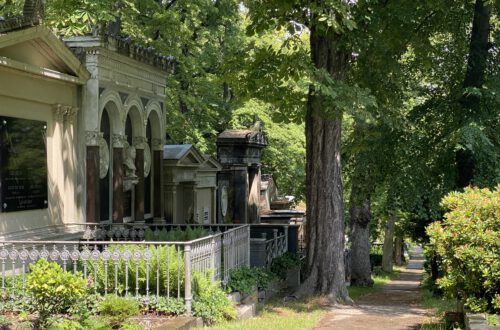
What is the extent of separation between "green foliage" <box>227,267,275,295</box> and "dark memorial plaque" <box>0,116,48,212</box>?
4349mm

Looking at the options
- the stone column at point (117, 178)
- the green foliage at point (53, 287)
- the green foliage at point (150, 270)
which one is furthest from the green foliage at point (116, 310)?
the stone column at point (117, 178)

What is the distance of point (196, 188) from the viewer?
22.3 meters

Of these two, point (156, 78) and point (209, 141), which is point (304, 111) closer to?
point (156, 78)

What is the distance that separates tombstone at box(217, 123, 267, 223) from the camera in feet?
83.3

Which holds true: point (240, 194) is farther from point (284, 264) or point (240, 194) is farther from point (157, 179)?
point (284, 264)

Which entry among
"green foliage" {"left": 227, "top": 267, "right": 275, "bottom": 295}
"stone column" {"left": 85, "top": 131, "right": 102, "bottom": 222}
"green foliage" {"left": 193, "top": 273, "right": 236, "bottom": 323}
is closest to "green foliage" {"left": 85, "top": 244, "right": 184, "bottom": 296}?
"green foliage" {"left": 193, "top": 273, "right": 236, "bottom": 323}

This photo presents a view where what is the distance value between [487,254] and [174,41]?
20310 millimetres

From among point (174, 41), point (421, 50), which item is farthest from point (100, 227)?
point (174, 41)

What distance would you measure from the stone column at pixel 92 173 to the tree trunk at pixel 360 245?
1092 cm

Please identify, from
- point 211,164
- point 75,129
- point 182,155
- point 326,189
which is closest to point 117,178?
point 75,129

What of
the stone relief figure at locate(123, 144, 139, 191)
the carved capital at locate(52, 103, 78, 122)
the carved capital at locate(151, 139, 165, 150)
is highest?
the carved capital at locate(52, 103, 78, 122)

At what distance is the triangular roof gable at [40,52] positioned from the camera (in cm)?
1295

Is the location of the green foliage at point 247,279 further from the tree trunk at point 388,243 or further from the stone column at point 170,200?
the tree trunk at point 388,243

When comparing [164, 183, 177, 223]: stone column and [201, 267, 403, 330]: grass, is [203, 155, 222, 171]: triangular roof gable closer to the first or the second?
[164, 183, 177, 223]: stone column
